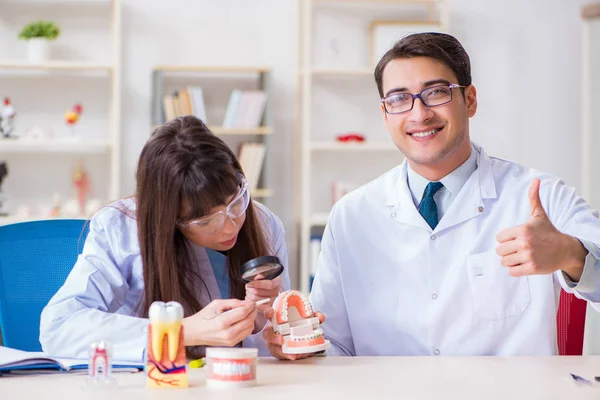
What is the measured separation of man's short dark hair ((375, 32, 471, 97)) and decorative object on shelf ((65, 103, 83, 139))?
111 inches

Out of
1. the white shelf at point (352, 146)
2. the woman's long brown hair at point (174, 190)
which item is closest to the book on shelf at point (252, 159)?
the white shelf at point (352, 146)

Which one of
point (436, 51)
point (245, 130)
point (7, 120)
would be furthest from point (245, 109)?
point (436, 51)

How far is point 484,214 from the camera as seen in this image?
83.4 inches

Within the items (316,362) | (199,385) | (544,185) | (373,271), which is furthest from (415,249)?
(199,385)

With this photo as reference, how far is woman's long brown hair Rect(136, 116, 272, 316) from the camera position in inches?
73.4

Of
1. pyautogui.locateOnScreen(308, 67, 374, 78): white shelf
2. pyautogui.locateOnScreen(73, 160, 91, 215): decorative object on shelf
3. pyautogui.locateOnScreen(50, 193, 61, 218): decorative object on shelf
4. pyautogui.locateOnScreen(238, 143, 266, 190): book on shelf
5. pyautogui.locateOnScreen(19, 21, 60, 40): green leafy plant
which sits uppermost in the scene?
pyautogui.locateOnScreen(19, 21, 60, 40): green leafy plant

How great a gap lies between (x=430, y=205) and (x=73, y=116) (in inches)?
115

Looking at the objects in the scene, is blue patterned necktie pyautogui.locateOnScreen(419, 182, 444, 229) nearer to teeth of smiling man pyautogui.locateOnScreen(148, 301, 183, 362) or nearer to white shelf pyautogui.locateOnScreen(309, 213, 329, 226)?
teeth of smiling man pyautogui.locateOnScreen(148, 301, 183, 362)

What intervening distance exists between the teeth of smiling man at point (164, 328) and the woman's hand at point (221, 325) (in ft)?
0.60

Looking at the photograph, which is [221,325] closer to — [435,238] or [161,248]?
[161,248]

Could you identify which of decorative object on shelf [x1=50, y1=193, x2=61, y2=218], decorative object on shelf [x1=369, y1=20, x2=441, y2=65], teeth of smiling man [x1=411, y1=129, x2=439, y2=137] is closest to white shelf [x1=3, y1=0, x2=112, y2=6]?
decorative object on shelf [x1=50, y1=193, x2=61, y2=218]

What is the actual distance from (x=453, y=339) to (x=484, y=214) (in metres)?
0.33

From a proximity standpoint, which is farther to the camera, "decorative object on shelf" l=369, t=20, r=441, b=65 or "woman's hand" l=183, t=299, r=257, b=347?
"decorative object on shelf" l=369, t=20, r=441, b=65

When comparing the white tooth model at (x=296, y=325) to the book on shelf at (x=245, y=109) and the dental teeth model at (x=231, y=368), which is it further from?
the book on shelf at (x=245, y=109)
